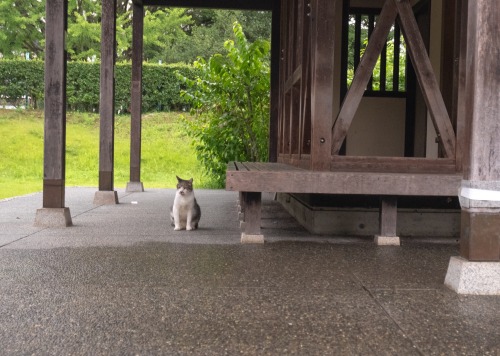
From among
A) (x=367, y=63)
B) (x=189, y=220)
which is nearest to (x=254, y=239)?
(x=189, y=220)

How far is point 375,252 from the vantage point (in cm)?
472

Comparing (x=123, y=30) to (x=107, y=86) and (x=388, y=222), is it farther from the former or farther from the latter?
(x=388, y=222)

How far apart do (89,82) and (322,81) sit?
18.8 meters

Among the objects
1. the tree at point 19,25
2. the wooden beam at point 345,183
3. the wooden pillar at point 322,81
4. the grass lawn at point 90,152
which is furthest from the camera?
the tree at point 19,25

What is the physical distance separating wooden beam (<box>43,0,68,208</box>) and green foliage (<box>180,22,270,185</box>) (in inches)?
243

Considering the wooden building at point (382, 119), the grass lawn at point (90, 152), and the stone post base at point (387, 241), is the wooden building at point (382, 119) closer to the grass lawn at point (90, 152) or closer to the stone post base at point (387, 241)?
the stone post base at point (387, 241)

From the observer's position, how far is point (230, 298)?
3211 mm

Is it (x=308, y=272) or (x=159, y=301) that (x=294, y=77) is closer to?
(x=308, y=272)

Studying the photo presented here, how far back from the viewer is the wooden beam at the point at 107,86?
8.30m

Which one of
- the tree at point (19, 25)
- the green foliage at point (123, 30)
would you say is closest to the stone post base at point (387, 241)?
the green foliage at point (123, 30)

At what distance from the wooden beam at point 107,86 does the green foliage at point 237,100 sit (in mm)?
3483

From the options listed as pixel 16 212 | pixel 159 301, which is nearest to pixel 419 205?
pixel 159 301

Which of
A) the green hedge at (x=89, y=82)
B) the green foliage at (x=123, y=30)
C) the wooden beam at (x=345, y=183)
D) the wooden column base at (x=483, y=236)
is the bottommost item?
the wooden column base at (x=483, y=236)

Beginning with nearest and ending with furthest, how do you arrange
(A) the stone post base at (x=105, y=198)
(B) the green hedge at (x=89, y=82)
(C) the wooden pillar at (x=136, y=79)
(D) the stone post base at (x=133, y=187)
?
(A) the stone post base at (x=105, y=198) → (C) the wooden pillar at (x=136, y=79) → (D) the stone post base at (x=133, y=187) → (B) the green hedge at (x=89, y=82)
